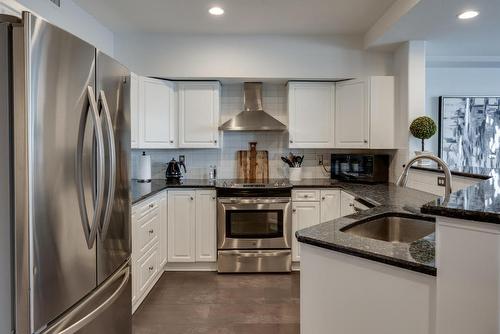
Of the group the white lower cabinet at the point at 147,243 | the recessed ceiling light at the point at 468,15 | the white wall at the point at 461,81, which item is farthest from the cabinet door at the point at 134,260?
the white wall at the point at 461,81

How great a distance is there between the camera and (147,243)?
2926 mm

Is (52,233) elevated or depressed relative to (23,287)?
elevated

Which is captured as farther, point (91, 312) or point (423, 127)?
point (423, 127)

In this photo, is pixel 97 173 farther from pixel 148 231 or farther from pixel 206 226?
pixel 206 226

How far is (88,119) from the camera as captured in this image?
4.88 ft

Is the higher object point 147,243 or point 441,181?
point 441,181

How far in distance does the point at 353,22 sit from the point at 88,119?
2.80m

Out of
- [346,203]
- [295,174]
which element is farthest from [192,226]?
[346,203]

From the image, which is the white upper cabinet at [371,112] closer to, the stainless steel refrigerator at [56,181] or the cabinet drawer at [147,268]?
the cabinet drawer at [147,268]

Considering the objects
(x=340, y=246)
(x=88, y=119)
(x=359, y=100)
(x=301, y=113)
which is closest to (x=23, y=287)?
(x=88, y=119)

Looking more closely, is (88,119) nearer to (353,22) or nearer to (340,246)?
(340,246)

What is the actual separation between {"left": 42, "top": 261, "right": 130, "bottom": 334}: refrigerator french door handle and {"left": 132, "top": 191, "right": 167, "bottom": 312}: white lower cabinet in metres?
0.71

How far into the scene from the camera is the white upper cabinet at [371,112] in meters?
3.69

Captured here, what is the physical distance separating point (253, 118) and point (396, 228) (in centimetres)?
232
